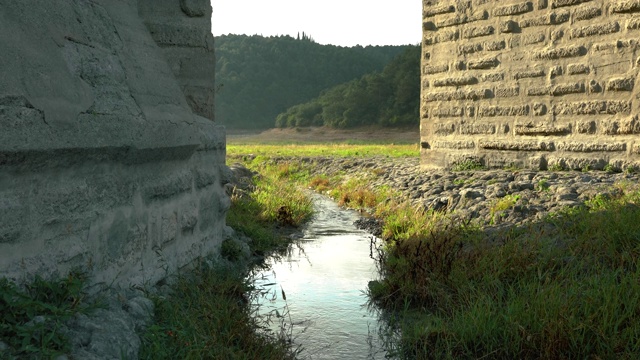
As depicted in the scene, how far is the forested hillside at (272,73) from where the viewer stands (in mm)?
62344

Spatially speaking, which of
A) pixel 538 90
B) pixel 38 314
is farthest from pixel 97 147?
pixel 538 90

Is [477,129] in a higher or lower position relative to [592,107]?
lower

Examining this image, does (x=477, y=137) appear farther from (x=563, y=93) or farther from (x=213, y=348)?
(x=213, y=348)

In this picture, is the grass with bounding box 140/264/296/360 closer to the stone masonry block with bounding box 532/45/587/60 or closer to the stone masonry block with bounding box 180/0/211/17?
the stone masonry block with bounding box 180/0/211/17

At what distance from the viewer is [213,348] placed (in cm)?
370

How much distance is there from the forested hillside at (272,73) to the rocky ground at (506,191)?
52811 mm

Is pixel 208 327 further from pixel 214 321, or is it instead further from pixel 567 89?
pixel 567 89

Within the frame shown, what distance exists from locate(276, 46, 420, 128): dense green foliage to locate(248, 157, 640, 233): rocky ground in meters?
36.9

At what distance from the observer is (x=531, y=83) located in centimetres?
948

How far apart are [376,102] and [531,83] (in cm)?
4150

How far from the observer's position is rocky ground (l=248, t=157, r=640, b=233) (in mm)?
7043

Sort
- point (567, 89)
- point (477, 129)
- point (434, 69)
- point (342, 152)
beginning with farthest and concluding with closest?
point (342, 152), point (434, 69), point (477, 129), point (567, 89)

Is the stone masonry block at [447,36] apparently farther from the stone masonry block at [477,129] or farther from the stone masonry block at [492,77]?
the stone masonry block at [477,129]

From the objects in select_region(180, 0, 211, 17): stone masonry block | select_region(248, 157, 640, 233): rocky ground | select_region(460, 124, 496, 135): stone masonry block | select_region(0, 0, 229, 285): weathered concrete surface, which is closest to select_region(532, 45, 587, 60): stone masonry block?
select_region(460, 124, 496, 135): stone masonry block
